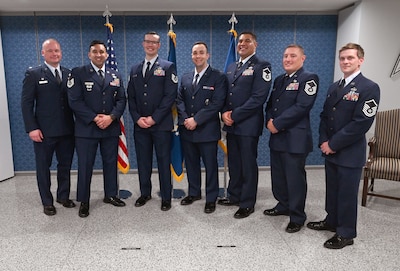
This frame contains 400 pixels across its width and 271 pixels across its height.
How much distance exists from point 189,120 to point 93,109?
103cm

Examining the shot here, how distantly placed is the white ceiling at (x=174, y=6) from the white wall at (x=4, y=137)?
0.91 metres

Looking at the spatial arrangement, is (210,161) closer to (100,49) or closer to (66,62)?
(100,49)

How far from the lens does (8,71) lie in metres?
5.03

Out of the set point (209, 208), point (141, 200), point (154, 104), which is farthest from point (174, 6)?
point (209, 208)

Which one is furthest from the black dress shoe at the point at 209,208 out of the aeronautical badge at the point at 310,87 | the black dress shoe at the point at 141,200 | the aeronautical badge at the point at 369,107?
the aeronautical badge at the point at 369,107

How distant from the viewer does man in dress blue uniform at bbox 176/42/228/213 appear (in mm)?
3555

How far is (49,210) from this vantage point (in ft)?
11.9

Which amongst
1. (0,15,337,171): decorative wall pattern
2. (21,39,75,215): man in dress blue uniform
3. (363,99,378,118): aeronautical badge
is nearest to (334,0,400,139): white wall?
(0,15,337,171): decorative wall pattern

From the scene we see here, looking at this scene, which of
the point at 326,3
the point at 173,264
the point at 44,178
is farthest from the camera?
the point at 326,3

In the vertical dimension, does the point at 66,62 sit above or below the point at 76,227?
above

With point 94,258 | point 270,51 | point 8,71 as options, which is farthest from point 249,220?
point 8,71

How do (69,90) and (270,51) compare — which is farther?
(270,51)

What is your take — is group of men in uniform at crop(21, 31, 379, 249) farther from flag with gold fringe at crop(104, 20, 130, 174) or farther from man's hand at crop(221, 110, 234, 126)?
flag with gold fringe at crop(104, 20, 130, 174)

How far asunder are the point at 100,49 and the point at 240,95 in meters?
1.57
